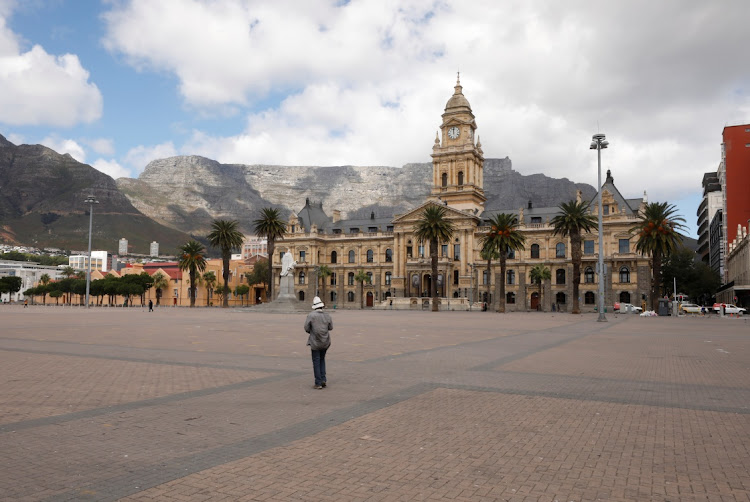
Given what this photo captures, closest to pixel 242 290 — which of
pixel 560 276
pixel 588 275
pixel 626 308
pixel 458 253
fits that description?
pixel 458 253

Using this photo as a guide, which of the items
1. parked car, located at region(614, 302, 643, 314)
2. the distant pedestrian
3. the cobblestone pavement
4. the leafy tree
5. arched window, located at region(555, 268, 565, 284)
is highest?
arched window, located at region(555, 268, 565, 284)

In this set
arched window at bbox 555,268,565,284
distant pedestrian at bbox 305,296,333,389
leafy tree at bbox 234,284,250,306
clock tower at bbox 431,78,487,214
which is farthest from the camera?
Result: leafy tree at bbox 234,284,250,306

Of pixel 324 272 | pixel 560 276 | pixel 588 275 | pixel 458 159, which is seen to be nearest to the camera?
pixel 588 275

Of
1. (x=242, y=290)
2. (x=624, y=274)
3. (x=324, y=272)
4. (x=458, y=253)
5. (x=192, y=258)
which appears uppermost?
(x=458, y=253)

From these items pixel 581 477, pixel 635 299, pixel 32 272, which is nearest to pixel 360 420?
pixel 581 477

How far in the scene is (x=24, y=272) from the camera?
162750 mm

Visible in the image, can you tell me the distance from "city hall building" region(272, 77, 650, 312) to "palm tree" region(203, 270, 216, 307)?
12752mm

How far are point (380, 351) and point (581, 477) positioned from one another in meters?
12.9

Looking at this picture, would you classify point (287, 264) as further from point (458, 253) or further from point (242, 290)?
point (242, 290)

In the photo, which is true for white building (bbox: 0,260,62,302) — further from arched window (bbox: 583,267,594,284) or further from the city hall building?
arched window (bbox: 583,267,594,284)

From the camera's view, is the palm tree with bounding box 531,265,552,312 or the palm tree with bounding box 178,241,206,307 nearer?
the palm tree with bounding box 531,265,552,312

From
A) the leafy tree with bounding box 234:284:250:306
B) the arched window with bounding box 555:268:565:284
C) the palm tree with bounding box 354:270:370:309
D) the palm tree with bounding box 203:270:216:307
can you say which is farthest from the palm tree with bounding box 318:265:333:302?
the arched window with bounding box 555:268:565:284

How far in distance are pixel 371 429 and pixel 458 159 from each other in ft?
307

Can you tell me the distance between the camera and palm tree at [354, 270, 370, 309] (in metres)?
98.7
